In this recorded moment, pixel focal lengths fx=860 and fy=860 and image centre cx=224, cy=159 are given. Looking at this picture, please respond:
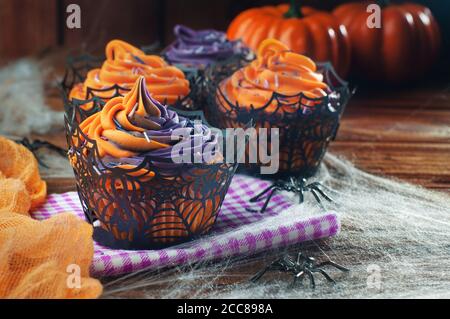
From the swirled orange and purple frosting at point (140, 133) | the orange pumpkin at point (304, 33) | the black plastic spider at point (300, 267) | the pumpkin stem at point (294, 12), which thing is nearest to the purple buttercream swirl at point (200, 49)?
the orange pumpkin at point (304, 33)

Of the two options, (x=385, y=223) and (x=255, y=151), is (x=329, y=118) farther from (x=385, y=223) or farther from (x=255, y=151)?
(x=385, y=223)

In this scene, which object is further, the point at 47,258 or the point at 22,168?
the point at 22,168

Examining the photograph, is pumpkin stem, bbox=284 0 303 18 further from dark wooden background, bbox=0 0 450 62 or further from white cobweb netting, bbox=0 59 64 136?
white cobweb netting, bbox=0 59 64 136

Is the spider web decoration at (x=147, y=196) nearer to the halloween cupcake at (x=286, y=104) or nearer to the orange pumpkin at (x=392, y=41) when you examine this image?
the halloween cupcake at (x=286, y=104)

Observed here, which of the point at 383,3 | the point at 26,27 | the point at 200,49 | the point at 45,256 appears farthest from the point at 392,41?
the point at 45,256

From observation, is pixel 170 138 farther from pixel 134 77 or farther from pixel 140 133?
pixel 134 77

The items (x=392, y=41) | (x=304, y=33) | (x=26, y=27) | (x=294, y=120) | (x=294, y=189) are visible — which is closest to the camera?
(x=294, y=189)

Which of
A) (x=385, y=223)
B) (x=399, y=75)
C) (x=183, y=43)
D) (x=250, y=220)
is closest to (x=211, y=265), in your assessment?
(x=250, y=220)
